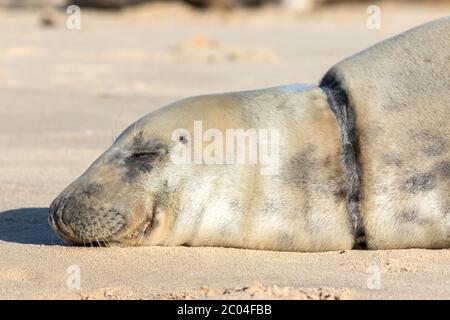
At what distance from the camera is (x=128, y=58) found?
10.5m

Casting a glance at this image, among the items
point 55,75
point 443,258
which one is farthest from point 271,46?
point 443,258

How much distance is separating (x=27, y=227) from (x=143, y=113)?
2.78 meters

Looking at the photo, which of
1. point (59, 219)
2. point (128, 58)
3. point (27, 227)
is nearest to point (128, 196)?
point (59, 219)

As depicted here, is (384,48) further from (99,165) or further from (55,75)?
(55,75)

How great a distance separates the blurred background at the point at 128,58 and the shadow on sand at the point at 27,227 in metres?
0.13

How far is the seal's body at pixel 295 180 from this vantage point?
12.6 ft

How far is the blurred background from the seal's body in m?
1.02

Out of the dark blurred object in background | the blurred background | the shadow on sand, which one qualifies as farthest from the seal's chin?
the dark blurred object in background

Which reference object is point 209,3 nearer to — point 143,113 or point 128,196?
point 143,113

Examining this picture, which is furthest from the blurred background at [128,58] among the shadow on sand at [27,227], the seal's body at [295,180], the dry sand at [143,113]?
the seal's body at [295,180]

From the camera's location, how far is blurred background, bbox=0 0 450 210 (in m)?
6.15

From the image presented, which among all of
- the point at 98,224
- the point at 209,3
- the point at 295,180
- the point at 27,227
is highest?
the point at 209,3

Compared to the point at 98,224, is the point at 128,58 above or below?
above

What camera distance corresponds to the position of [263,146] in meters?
3.91
